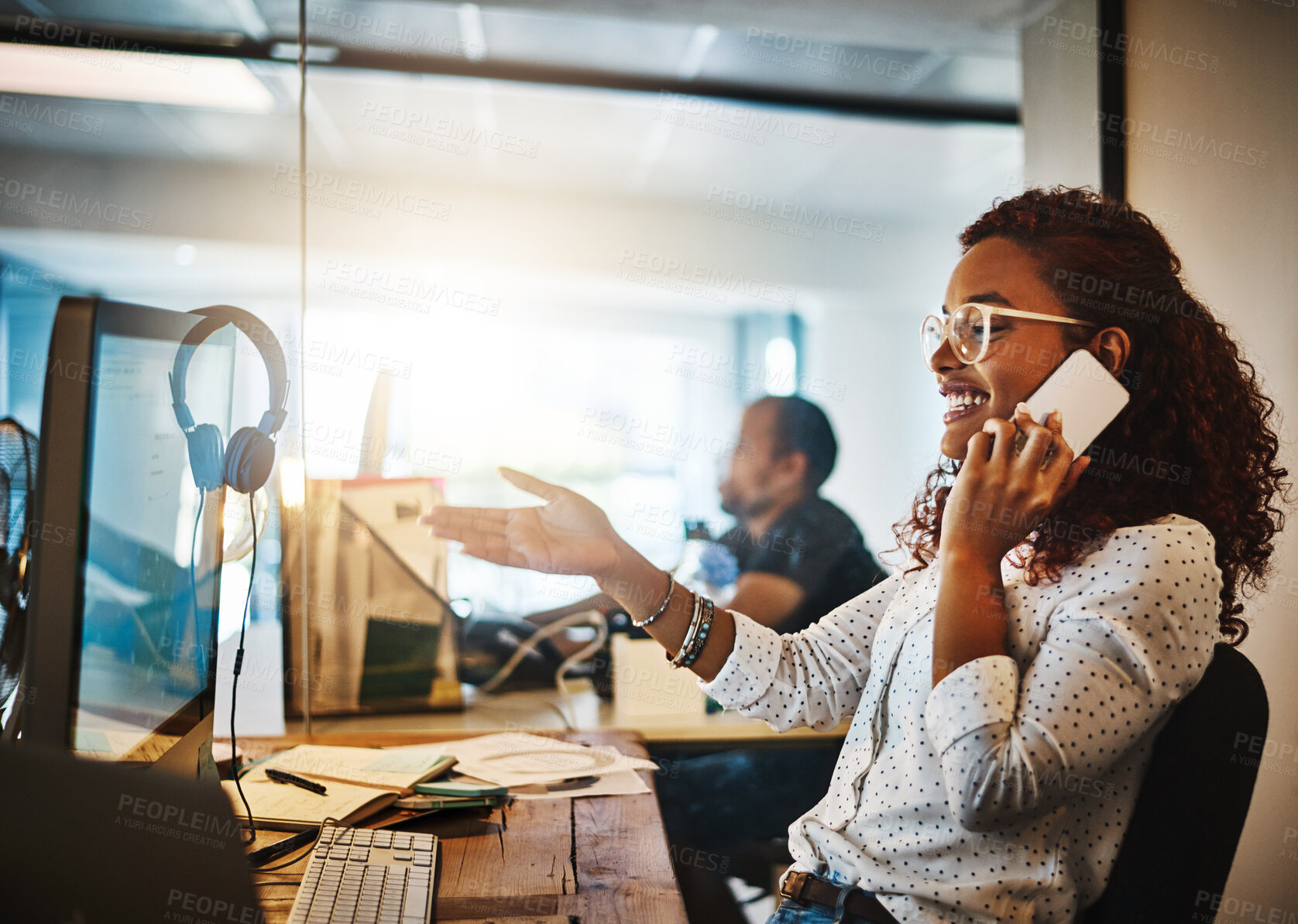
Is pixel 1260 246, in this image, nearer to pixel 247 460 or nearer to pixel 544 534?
pixel 544 534

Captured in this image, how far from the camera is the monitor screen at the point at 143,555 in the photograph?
0.72m

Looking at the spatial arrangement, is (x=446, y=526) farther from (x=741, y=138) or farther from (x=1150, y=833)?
(x=741, y=138)

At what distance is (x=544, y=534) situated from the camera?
128 centimetres

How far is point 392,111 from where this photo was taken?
8.95 ft

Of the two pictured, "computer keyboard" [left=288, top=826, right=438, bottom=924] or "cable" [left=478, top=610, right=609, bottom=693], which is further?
"cable" [left=478, top=610, right=609, bottom=693]

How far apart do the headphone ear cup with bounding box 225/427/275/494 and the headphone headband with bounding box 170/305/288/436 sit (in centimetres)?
4

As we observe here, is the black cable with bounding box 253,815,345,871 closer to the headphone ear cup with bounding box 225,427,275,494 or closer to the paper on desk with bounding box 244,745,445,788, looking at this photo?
the paper on desk with bounding box 244,745,445,788

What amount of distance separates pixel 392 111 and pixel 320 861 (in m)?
2.42

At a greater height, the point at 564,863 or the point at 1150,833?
the point at 1150,833

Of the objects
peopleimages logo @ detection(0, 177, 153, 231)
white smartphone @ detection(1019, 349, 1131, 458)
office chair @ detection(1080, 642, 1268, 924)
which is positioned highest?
peopleimages logo @ detection(0, 177, 153, 231)

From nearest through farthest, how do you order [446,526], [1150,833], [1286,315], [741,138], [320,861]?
[1150,833], [320,861], [446,526], [1286,315], [741,138]

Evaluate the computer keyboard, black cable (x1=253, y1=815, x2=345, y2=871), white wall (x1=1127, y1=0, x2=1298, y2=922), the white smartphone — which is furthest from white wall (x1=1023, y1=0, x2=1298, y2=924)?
black cable (x1=253, y1=815, x2=345, y2=871)

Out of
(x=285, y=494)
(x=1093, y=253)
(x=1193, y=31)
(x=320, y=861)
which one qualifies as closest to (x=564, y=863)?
(x=320, y=861)

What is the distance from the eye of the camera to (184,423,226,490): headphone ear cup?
950mm
